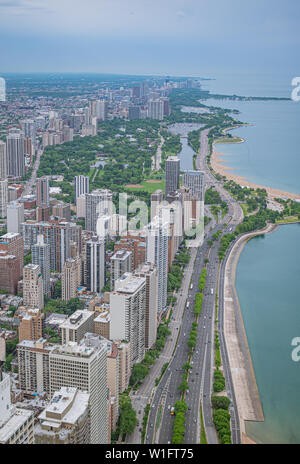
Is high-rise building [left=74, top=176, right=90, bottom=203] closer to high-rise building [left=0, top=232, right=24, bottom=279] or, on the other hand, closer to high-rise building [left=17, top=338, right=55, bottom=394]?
high-rise building [left=0, top=232, right=24, bottom=279]

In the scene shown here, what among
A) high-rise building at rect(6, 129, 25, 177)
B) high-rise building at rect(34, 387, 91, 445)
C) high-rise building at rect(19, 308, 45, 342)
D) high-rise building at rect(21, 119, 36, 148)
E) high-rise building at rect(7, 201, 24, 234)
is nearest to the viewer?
high-rise building at rect(34, 387, 91, 445)

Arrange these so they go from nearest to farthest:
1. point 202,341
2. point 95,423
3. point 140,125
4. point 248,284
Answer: point 95,423 < point 202,341 < point 248,284 < point 140,125

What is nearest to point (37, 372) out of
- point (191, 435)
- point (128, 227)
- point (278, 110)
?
point (191, 435)

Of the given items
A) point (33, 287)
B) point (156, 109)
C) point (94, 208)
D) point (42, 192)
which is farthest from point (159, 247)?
point (156, 109)

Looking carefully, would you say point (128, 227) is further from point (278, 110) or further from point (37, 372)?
point (278, 110)

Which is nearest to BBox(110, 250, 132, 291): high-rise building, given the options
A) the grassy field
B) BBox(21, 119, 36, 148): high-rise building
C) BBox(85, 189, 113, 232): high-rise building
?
BBox(85, 189, 113, 232): high-rise building

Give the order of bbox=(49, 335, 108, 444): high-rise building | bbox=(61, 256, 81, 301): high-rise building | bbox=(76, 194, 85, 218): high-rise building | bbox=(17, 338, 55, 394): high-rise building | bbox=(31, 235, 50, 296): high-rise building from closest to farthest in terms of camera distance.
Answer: bbox=(49, 335, 108, 444): high-rise building, bbox=(17, 338, 55, 394): high-rise building, bbox=(61, 256, 81, 301): high-rise building, bbox=(31, 235, 50, 296): high-rise building, bbox=(76, 194, 85, 218): high-rise building

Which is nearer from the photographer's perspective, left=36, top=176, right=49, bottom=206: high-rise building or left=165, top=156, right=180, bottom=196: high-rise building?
left=36, top=176, right=49, bottom=206: high-rise building

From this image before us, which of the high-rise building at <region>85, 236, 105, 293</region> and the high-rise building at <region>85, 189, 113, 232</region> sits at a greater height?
the high-rise building at <region>85, 189, 113, 232</region>

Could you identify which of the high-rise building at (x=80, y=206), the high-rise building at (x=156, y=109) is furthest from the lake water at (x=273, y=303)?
the high-rise building at (x=156, y=109)
